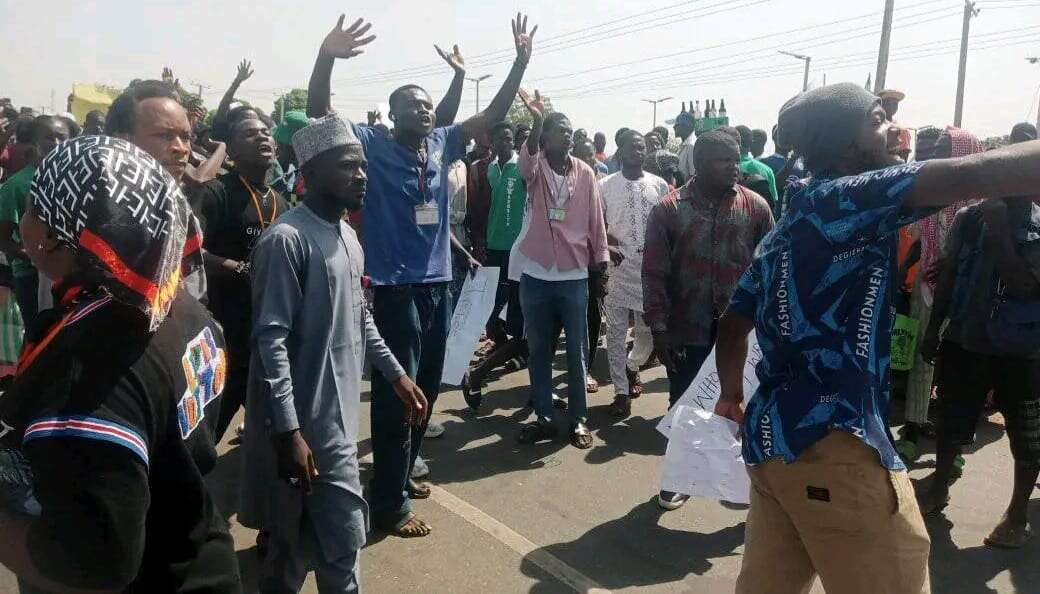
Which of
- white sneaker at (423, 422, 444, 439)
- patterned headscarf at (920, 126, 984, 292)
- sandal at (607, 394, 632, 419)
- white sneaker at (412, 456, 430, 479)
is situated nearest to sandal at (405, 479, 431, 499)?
white sneaker at (412, 456, 430, 479)

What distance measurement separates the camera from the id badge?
12.7 ft

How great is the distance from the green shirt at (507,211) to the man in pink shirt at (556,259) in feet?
5.17

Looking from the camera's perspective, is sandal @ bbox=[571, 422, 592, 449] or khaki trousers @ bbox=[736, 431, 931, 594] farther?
sandal @ bbox=[571, 422, 592, 449]

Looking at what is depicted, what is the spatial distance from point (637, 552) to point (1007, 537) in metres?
1.77

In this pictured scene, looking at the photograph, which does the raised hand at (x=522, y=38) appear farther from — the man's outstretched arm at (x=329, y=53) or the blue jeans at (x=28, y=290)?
the blue jeans at (x=28, y=290)

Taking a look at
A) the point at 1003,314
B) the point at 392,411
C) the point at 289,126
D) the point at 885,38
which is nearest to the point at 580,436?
the point at 392,411

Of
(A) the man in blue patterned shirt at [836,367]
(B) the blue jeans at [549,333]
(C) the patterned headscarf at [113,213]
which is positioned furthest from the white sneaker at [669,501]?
(C) the patterned headscarf at [113,213]

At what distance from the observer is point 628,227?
6.04 m

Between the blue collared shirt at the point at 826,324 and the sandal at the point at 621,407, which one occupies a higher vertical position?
the blue collared shirt at the point at 826,324

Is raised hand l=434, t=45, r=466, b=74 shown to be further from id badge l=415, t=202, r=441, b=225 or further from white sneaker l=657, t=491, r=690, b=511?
white sneaker l=657, t=491, r=690, b=511

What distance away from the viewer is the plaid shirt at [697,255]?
13.8 ft

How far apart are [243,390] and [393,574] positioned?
138 centimetres

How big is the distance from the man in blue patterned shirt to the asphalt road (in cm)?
163

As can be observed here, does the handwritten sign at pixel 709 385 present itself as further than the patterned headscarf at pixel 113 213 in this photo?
Yes
